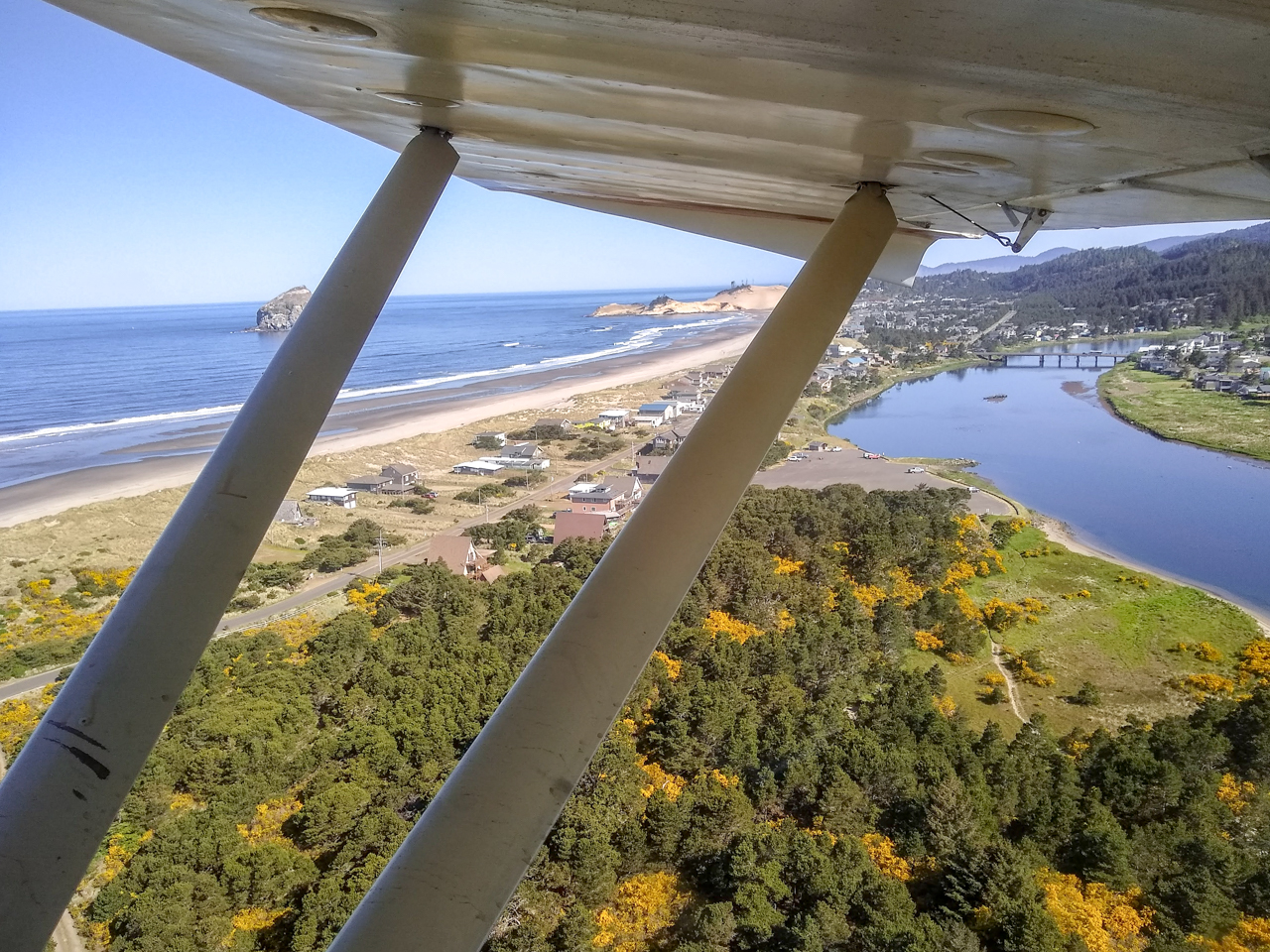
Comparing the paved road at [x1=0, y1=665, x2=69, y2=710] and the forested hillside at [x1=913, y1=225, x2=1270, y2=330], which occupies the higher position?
the forested hillside at [x1=913, y1=225, x2=1270, y2=330]

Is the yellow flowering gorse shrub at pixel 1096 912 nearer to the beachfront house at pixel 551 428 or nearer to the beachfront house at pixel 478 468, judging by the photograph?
the beachfront house at pixel 478 468

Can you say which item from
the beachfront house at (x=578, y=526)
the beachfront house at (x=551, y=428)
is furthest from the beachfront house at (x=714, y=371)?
the beachfront house at (x=578, y=526)

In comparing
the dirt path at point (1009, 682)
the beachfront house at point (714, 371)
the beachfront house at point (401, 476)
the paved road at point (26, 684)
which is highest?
the beachfront house at point (714, 371)

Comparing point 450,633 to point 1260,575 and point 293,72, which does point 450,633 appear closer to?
point 293,72

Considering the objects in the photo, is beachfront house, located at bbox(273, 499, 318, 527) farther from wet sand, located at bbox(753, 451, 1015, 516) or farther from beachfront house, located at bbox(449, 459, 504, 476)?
wet sand, located at bbox(753, 451, 1015, 516)

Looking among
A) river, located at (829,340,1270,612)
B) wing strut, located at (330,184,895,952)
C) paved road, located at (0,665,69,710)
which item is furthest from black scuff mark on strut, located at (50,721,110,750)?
river, located at (829,340,1270,612)

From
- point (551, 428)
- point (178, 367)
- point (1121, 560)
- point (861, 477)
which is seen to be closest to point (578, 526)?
point (861, 477)

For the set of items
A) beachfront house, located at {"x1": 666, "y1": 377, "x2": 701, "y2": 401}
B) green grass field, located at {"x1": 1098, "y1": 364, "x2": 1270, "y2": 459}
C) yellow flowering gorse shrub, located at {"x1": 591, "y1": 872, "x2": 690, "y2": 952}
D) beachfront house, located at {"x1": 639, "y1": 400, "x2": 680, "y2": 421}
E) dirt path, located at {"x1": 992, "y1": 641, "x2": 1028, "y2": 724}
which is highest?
green grass field, located at {"x1": 1098, "y1": 364, "x2": 1270, "y2": 459}

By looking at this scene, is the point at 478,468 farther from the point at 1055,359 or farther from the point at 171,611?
the point at 1055,359
